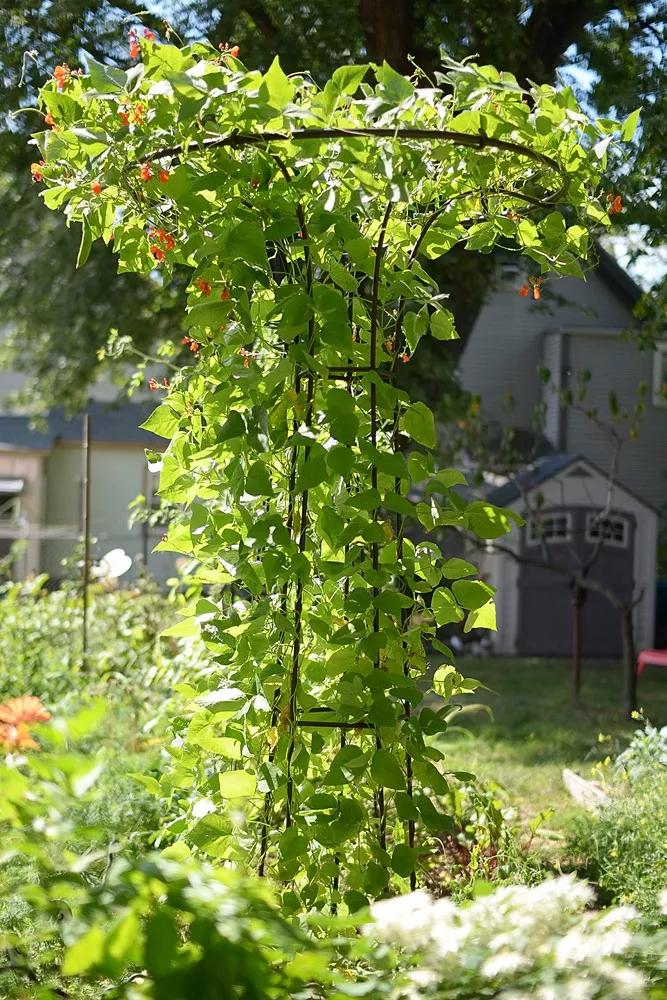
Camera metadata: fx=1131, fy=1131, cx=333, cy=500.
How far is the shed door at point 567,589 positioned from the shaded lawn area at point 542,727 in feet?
3.24

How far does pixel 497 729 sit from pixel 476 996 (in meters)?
6.56

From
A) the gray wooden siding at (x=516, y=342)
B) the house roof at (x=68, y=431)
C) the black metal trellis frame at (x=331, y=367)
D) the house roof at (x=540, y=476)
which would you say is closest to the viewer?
the black metal trellis frame at (x=331, y=367)

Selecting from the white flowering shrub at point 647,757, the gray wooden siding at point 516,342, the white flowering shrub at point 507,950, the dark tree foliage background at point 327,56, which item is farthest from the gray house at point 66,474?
the white flowering shrub at point 507,950

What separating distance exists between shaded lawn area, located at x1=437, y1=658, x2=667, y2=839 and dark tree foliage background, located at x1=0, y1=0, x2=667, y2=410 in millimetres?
2904

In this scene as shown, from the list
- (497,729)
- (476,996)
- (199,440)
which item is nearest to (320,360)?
(199,440)

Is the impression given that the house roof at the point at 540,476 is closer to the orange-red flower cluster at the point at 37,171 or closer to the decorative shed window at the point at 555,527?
the decorative shed window at the point at 555,527

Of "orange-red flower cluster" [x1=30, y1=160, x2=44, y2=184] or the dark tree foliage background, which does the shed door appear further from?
"orange-red flower cluster" [x1=30, y1=160, x2=44, y2=184]

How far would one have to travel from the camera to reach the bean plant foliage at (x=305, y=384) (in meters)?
2.21

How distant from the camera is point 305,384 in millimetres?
2619

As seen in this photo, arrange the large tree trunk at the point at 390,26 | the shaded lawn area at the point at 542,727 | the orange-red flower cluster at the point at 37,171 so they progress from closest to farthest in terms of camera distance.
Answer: the orange-red flower cluster at the point at 37,171, the shaded lawn area at the point at 542,727, the large tree trunk at the point at 390,26

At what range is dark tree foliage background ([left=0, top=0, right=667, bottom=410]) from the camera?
8680mm

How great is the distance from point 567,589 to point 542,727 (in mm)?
6692

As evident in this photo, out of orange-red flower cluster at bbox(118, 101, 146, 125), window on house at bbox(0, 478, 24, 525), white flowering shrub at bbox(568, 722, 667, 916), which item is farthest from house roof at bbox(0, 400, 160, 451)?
orange-red flower cluster at bbox(118, 101, 146, 125)

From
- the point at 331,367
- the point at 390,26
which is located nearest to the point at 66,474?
the point at 390,26
